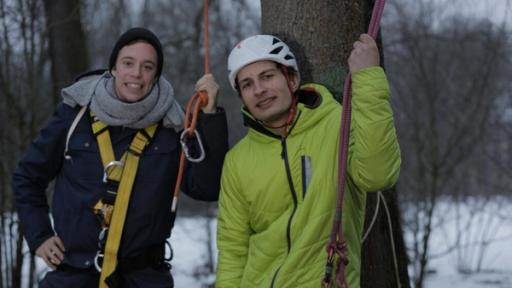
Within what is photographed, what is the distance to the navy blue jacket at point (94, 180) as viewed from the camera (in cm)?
300

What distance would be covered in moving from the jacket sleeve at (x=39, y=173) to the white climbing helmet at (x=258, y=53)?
A: 32.0 inches

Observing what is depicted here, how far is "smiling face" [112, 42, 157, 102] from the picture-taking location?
3.04 m

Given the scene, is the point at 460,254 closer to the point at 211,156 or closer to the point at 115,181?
the point at 211,156

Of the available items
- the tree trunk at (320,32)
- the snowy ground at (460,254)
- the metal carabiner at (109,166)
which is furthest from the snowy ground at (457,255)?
the metal carabiner at (109,166)

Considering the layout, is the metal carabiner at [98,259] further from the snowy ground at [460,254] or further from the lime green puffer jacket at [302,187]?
the snowy ground at [460,254]

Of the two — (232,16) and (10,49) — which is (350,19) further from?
(232,16)

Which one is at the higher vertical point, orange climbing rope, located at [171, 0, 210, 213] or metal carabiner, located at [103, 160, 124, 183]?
orange climbing rope, located at [171, 0, 210, 213]

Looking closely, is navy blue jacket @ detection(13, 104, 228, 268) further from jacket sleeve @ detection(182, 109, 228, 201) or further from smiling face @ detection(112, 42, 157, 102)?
smiling face @ detection(112, 42, 157, 102)

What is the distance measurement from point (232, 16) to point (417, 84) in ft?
12.8

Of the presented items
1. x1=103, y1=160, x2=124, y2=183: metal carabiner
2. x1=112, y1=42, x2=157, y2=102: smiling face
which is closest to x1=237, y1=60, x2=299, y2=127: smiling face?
x1=112, y1=42, x2=157, y2=102: smiling face

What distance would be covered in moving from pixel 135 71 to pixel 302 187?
37.6 inches

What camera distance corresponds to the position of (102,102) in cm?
302

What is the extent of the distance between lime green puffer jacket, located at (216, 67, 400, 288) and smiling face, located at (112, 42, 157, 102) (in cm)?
54

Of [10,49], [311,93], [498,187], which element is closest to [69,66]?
[10,49]
